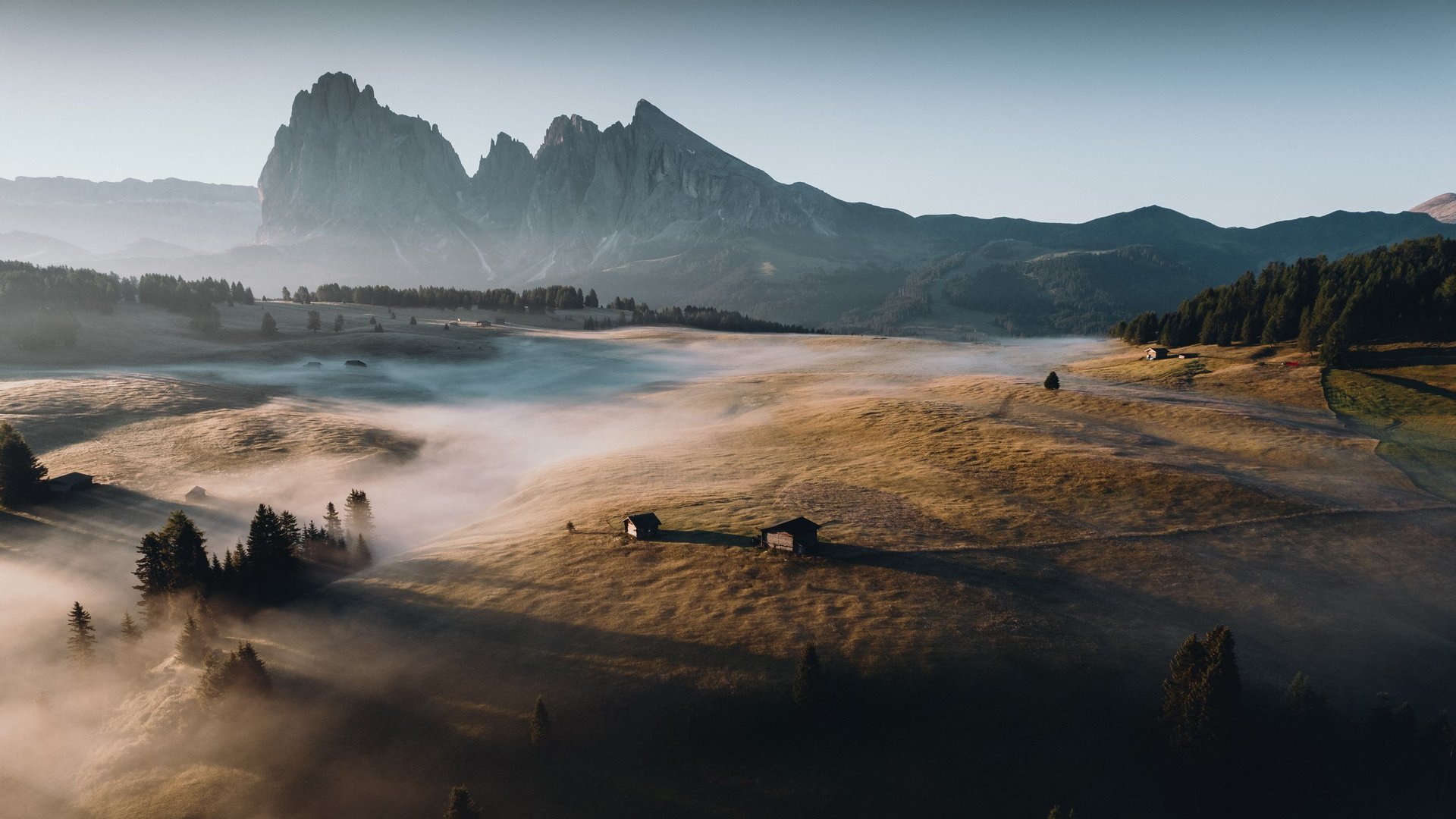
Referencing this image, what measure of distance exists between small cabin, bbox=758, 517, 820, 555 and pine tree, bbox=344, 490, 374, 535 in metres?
40.4

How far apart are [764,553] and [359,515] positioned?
134ft

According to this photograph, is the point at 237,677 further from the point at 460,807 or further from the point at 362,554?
the point at 362,554

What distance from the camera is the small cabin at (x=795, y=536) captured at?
5109 centimetres

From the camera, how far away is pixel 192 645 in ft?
144

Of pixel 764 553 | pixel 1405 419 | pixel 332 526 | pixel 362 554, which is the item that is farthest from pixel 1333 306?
pixel 332 526

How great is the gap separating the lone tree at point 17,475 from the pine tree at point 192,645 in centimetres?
4171

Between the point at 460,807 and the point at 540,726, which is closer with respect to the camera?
the point at 460,807

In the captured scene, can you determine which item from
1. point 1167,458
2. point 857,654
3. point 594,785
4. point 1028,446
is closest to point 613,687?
point 594,785

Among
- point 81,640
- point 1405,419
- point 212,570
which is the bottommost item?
point 81,640

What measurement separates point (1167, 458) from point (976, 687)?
49406 millimetres

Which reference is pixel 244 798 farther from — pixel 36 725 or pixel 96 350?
pixel 96 350

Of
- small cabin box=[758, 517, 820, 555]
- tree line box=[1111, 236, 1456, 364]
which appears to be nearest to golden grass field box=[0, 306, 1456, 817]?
small cabin box=[758, 517, 820, 555]

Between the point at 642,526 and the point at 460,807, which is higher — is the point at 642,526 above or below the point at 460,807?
above

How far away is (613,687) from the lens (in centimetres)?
3712
